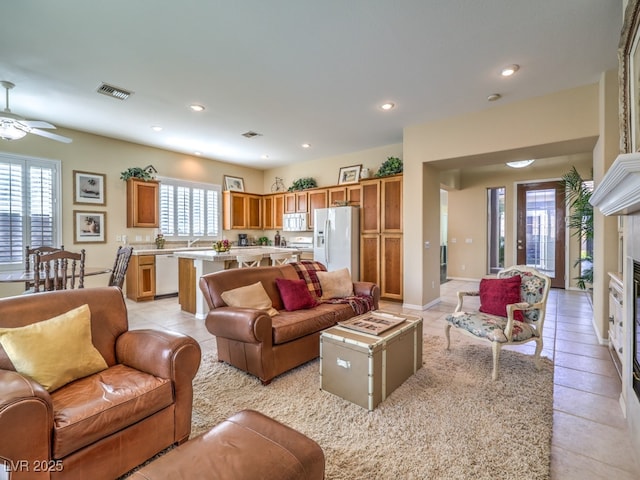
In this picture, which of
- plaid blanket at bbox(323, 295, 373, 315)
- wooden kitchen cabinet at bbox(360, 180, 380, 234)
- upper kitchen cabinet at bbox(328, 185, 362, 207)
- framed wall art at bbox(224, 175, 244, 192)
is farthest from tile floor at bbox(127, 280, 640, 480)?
framed wall art at bbox(224, 175, 244, 192)

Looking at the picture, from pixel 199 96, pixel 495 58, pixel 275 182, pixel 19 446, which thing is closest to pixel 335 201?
pixel 275 182

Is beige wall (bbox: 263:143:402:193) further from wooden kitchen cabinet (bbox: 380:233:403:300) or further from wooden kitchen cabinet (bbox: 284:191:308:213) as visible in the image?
wooden kitchen cabinet (bbox: 380:233:403:300)

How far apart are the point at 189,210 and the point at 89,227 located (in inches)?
73.0

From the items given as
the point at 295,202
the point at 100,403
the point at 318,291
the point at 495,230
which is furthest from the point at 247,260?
the point at 495,230

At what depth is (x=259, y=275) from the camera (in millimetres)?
3266

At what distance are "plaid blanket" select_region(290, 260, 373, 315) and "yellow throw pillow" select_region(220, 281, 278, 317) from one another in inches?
24.9

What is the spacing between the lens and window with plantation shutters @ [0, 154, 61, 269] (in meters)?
4.51

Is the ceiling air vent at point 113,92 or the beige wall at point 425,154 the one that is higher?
the ceiling air vent at point 113,92

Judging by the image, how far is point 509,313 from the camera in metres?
2.63

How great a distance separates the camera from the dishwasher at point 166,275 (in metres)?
5.71

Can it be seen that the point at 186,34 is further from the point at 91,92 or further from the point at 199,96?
the point at 91,92

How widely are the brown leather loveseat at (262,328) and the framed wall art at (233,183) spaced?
15.2ft

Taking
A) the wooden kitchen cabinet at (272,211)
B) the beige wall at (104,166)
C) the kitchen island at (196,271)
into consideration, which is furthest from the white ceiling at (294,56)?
the wooden kitchen cabinet at (272,211)

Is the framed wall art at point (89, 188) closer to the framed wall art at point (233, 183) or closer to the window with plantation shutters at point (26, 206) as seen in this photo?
the window with plantation shutters at point (26, 206)
